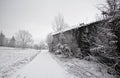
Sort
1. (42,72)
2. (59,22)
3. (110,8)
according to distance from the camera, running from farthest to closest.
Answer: (59,22) < (42,72) < (110,8)

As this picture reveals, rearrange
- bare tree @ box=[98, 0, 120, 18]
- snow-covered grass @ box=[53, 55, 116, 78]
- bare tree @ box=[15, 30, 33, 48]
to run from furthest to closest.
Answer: bare tree @ box=[15, 30, 33, 48]
snow-covered grass @ box=[53, 55, 116, 78]
bare tree @ box=[98, 0, 120, 18]

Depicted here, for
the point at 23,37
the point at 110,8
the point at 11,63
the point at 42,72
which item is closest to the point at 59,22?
the point at 11,63

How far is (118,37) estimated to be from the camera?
11.8 feet

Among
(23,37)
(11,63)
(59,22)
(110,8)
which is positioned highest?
(59,22)

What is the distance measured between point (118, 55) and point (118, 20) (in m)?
1.81

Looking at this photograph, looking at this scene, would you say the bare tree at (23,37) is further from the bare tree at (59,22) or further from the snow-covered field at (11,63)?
the snow-covered field at (11,63)

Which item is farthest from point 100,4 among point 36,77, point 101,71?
point 36,77

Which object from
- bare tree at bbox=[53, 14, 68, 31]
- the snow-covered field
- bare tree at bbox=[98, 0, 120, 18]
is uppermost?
bare tree at bbox=[53, 14, 68, 31]

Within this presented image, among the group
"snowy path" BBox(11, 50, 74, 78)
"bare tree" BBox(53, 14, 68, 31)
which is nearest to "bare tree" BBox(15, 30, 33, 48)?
"bare tree" BBox(53, 14, 68, 31)

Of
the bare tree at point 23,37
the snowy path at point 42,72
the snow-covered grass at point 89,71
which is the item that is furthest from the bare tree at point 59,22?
the bare tree at point 23,37

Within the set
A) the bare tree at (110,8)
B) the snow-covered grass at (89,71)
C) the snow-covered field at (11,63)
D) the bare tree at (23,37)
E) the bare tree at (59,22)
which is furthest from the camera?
the bare tree at (23,37)

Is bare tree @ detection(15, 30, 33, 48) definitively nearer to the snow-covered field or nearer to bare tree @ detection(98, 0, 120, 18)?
the snow-covered field

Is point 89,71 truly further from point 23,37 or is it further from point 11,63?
point 23,37

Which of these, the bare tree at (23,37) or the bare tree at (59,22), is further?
the bare tree at (23,37)
